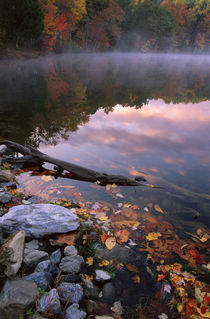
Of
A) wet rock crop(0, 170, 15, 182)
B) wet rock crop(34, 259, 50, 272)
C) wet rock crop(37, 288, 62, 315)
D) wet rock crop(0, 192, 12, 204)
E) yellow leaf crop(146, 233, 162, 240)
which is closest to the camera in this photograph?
wet rock crop(37, 288, 62, 315)

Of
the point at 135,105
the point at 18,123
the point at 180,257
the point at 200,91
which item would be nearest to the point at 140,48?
the point at 200,91

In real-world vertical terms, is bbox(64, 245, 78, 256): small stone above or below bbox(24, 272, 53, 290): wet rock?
below

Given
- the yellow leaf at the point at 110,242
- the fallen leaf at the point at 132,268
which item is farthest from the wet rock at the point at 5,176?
the fallen leaf at the point at 132,268

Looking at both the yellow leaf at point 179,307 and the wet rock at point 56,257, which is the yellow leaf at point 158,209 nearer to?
the yellow leaf at point 179,307

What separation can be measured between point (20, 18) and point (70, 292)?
37290 mm

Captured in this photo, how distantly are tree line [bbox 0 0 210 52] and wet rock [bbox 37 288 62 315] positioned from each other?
32806mm

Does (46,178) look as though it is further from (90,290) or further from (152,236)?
(90,290)

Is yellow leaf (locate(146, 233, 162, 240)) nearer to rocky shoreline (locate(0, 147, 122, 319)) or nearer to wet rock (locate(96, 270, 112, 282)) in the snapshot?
rocky shoreline (locate(0, 147, 122, 319))

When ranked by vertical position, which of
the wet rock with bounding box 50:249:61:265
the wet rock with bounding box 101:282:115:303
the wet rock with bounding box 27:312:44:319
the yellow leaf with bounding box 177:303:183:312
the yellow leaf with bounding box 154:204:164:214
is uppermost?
the wet rock with bounding box 27:312:44:319

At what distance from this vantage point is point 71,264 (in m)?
3.48

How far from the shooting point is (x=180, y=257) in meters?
4.37

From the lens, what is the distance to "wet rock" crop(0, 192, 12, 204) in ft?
16.8

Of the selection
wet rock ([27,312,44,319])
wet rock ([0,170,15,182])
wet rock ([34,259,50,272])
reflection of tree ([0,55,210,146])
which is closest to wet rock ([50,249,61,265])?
wet rock ([34,259,50,272])

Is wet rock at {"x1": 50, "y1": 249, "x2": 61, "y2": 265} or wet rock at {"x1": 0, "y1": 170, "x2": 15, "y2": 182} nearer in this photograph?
wet rock at {"x1": 50, "y1": 249, "x2": 61, "y2": 265}
